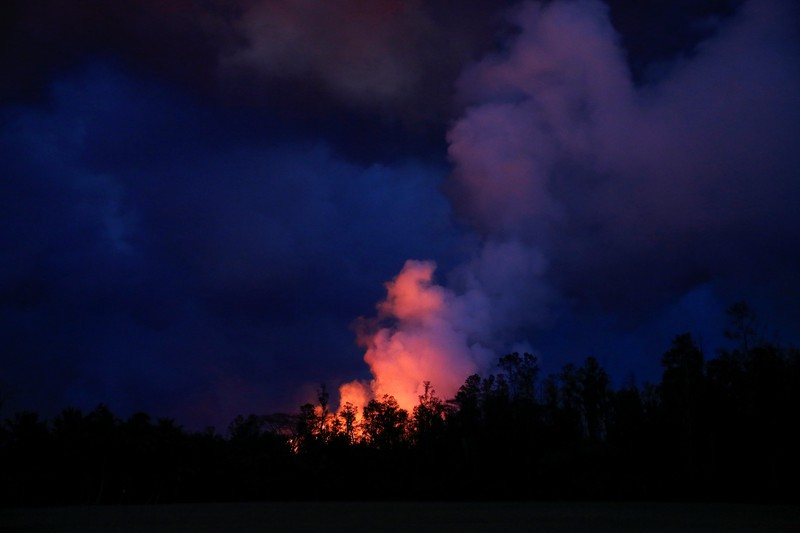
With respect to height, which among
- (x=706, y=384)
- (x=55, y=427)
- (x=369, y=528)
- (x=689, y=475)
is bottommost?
(x=369, y=528)

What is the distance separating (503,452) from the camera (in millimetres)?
74938

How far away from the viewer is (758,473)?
191 feet

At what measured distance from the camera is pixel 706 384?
222 feet

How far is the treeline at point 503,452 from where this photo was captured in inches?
2339

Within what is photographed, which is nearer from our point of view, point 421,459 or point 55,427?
point 55,427

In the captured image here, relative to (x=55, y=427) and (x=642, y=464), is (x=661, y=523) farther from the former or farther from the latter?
(x=55, y=427)

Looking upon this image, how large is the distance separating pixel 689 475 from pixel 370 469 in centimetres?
3484

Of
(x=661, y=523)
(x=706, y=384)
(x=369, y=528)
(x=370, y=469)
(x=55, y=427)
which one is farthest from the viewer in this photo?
(x=370, y=469)

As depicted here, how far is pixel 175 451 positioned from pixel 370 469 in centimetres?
2257

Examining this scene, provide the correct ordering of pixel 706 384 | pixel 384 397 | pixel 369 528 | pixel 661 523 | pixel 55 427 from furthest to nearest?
1. pixel 384 397
2. pixel 706 384
3. pixel 55 427
4. pixel 661 523
5. pixel 369 528

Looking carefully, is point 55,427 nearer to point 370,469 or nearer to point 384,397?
point 370,469

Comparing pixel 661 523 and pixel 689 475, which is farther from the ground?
pixel 689 475

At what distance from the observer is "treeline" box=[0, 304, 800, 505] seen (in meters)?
59.4

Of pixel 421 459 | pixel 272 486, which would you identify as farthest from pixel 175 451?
pixel 421 459
